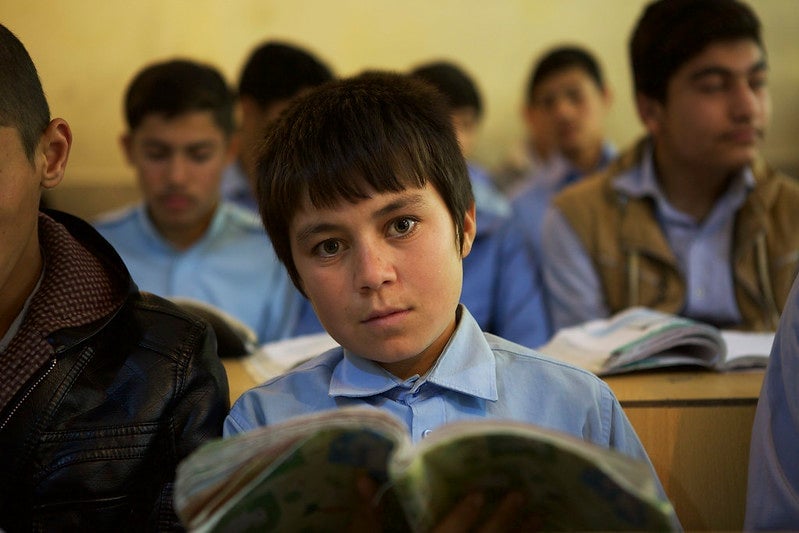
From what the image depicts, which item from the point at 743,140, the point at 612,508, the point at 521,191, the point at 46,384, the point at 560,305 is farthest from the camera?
the point at 521,191

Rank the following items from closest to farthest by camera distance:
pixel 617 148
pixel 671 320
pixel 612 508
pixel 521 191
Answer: pixel 612 508 → pixel 671 320 → pixel 521 191 → pixel 617 148

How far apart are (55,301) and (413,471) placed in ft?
1.86

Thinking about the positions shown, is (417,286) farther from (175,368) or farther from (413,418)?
(175,368)

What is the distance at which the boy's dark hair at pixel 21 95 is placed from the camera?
1.06 m

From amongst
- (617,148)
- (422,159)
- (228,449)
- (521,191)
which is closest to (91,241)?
(422,159)

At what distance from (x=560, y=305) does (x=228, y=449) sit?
1.43 m

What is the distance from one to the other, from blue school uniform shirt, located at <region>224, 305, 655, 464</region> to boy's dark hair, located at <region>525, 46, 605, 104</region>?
2292 mm

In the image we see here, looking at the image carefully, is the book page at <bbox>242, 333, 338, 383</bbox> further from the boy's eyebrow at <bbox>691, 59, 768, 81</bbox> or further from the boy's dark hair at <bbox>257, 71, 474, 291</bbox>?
the boy's eyebrow at <bbox>691, 59, 768, 81</bbox>

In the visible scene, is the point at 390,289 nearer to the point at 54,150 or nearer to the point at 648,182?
the point at 54,150

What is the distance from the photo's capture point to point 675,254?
1.93m

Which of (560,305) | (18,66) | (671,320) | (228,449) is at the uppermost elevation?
(18,66)

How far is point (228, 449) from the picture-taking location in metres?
0.72

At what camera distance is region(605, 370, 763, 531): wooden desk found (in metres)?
1.20

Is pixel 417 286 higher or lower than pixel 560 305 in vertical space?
higher
